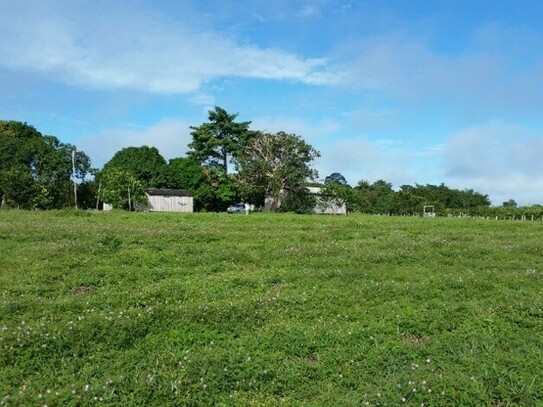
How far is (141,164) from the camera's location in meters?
79.4

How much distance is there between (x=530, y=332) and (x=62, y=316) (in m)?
7.82

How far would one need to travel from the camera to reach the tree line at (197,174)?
63438mm

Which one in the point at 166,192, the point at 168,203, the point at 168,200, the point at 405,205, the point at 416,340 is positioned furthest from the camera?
the point at 405,205

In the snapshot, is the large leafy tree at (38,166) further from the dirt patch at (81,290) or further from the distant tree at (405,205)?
the dirt patch at (81,290)

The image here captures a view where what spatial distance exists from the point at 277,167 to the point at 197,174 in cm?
1847

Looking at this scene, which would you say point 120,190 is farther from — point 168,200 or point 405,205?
point 405,205

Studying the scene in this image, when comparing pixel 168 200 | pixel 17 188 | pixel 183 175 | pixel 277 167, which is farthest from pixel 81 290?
pixel 183 175

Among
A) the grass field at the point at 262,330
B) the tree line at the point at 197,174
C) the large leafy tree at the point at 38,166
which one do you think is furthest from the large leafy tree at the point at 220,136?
the grass field at the point at 262,330

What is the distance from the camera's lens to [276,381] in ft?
20.3

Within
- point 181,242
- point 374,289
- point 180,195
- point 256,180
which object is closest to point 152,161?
point 180,195

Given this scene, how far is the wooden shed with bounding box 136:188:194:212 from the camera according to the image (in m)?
70.9

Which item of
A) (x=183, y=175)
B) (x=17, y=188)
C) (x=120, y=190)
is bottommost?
(x=120, y=190)

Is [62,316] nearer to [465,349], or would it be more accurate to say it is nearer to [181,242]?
[465,349]

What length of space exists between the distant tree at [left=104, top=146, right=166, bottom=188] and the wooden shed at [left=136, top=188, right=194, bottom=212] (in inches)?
277
